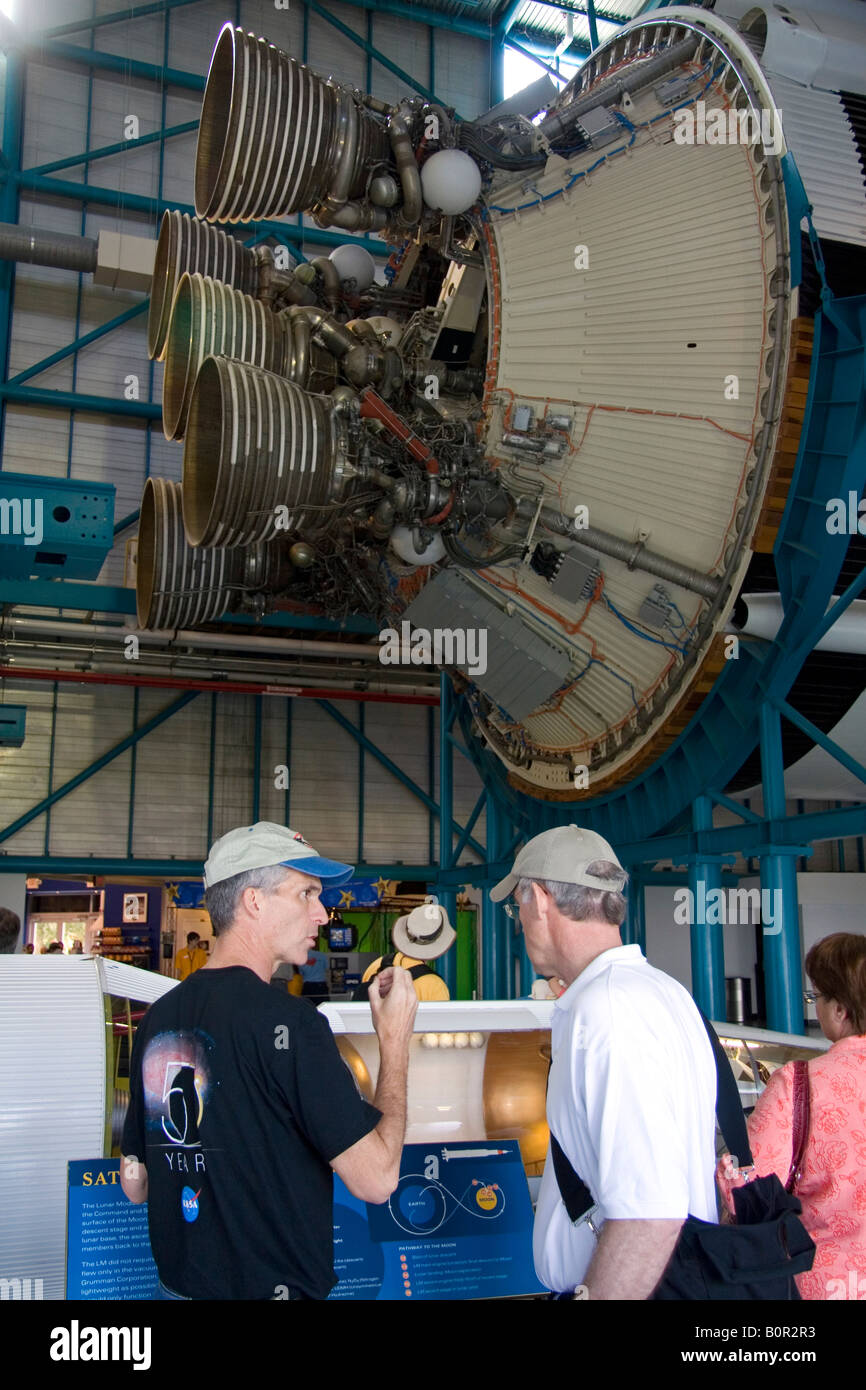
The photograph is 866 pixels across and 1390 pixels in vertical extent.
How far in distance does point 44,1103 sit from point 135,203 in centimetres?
1804

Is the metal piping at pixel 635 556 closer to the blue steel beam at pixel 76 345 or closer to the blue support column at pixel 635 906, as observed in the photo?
the blue support column at pixel 635 906

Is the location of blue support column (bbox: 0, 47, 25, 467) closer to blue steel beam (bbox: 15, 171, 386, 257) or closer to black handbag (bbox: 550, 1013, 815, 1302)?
blue steel beam (bbox: 15, 171, 386, 257)

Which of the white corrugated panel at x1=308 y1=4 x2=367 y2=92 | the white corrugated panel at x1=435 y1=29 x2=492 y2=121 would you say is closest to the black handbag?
the white corrugated panel at x1=308 y1=4 x2=367 y2=92

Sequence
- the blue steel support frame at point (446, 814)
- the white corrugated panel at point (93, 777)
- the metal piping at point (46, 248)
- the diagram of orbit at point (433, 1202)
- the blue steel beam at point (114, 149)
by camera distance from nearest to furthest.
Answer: the diagram of orbit at point (433, 1202) < the blue steel support frame at point (446, 814) < the metal piping at point (46, 248) < the white corrugated panel at point (93, 777) < the blue steel beam at point (114, 149)

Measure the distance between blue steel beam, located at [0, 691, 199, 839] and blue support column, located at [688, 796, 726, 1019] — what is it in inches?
455

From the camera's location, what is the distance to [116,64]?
18.1 m

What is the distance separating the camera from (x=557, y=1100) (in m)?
2.12

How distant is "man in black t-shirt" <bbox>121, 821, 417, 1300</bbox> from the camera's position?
2.06 meters

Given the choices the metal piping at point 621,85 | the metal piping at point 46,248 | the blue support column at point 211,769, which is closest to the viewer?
the metal piping at point 621,85

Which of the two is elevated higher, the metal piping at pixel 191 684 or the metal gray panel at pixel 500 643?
the metal piping at pixel 191 684

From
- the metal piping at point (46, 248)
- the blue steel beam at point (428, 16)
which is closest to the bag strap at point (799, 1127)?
the metal piping at point (46, 248)

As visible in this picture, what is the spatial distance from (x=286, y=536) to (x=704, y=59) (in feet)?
15.9

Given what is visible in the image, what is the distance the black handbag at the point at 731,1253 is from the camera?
1995 mm

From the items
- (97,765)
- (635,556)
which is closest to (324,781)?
(97,765)
